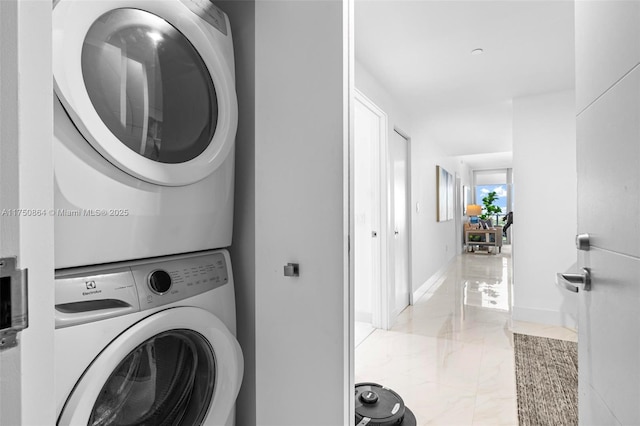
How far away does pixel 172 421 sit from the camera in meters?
1.05

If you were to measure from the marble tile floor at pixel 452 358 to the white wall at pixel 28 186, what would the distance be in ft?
5.95

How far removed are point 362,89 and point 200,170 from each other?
80.0 inches

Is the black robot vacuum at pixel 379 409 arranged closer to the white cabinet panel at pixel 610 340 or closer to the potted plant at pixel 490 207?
the white cabinet panel at pixel 610 340

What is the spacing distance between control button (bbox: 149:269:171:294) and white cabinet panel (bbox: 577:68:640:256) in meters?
1.08

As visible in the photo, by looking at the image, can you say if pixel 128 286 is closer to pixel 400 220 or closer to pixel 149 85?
pixel 149 85

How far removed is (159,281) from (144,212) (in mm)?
197

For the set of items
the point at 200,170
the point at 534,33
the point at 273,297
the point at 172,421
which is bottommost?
the point at 172,421

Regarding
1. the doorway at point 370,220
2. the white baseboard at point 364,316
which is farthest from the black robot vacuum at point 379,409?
the white baseboard at point 364,316

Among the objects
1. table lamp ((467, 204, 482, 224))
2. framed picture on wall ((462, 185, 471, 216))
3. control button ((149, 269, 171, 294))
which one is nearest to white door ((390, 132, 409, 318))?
control button ((149, 269, 171, 294))

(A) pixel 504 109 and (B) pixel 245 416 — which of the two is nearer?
(B) pixel 245 416

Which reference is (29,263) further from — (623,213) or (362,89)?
(362,89)

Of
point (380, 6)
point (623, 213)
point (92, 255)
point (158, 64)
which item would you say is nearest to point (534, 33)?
point (380, 6)

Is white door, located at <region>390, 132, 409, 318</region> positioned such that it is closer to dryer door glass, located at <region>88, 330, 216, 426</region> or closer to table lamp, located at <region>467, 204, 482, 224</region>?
dryer door glass, located at <region>88, 330, 216, 426</region>

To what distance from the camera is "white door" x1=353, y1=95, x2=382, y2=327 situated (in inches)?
126
